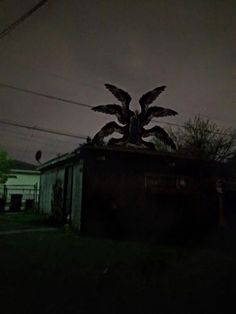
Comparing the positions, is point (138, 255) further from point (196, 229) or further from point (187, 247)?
point (196, 229)

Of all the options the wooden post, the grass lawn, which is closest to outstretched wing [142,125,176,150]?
the wooden post

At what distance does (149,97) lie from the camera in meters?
20.7

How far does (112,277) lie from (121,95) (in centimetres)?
1556

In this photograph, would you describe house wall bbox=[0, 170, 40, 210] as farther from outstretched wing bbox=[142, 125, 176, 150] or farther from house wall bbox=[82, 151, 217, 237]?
house wall bbox=[82, 151, 217, 237]

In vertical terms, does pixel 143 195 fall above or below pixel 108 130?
below

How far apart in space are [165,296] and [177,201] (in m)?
9.35

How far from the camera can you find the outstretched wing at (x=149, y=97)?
2056cm

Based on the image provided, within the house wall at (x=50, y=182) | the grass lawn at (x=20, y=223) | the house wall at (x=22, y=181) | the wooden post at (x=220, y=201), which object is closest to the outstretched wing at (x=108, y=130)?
the house wall at (x=50, y=182)

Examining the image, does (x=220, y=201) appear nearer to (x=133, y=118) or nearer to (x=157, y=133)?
(x=157, y=133)

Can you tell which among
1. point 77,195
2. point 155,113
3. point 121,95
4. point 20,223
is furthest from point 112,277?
→ point 155,113

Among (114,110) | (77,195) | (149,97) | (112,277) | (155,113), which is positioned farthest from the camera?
(155,113)

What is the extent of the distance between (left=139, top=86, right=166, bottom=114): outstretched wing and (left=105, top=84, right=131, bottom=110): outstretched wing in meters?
1.03

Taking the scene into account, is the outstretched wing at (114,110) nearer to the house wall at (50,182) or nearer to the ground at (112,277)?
the house wall at (50,182)

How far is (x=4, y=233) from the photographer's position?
11617 millimetres
